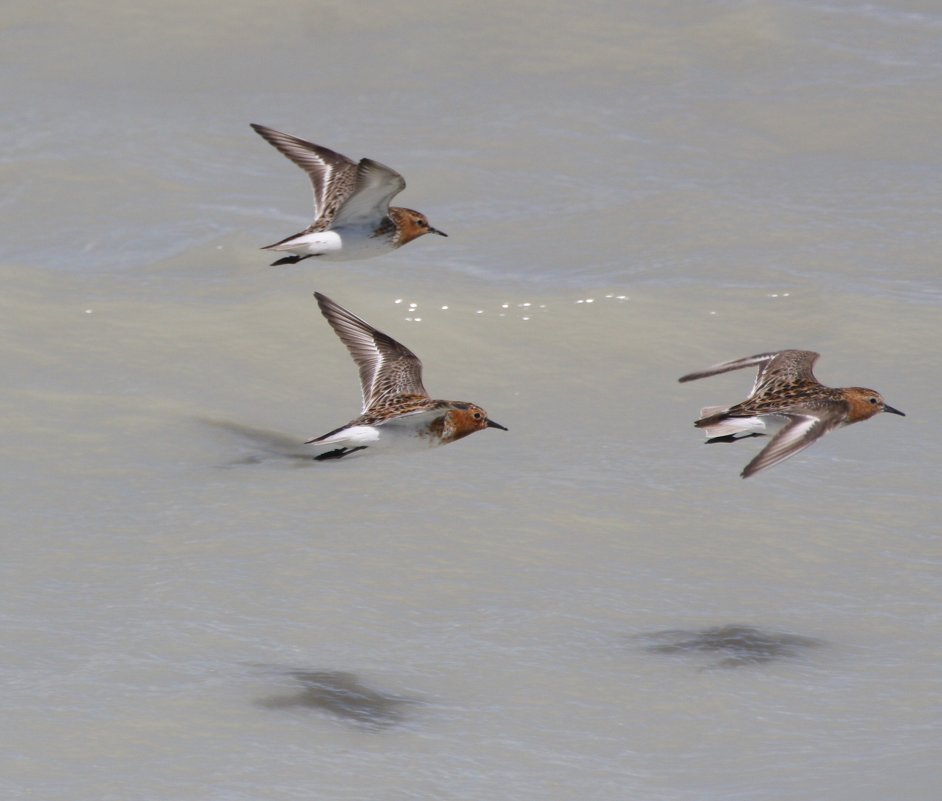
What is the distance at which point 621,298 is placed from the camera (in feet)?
46.5

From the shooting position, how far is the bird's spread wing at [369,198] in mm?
11023

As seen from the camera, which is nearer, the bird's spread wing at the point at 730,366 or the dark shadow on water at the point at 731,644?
the dark shadow on water at the point at 731,644

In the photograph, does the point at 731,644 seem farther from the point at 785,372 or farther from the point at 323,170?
the point at 323,170

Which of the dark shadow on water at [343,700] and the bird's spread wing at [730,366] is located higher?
the bird's spread wing at [730,366]

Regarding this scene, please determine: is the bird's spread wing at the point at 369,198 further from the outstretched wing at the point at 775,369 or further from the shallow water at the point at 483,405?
the outstretched wing at the point at 775,369

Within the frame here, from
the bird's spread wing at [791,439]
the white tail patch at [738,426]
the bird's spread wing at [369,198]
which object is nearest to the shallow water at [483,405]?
the white tail patch at [738,426]

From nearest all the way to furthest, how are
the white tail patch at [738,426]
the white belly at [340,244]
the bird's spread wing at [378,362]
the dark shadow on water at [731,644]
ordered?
the dark shadow on water at [731,644]
the white tail patch at [738,426]
the bird's spread wing at [378,362]
the white belly at [340,244]

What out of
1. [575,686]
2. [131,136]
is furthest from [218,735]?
[131,136]

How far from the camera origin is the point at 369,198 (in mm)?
11328

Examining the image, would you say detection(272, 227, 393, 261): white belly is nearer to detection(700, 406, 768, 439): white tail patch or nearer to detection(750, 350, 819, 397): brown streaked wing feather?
detection(750, 350, 819, 397): brown streaked wing feather

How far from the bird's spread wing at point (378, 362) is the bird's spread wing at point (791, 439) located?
7.48ft

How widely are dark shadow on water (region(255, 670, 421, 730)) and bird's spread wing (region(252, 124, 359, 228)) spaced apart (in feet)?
12.9

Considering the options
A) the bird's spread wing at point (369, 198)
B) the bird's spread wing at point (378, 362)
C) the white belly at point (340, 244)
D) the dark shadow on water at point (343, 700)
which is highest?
the bird's spread wing at point (369, 198)

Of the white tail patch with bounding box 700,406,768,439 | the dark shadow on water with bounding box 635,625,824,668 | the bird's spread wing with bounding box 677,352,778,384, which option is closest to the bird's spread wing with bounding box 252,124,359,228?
the bird's spread wing with bounding box 677,352,778,384
